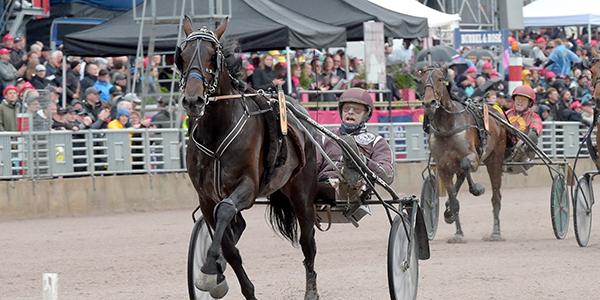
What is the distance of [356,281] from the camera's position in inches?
427

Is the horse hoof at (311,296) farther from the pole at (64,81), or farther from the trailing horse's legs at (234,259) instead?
the pole at (64,81)

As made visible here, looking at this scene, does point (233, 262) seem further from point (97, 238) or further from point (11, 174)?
point (11, 174)

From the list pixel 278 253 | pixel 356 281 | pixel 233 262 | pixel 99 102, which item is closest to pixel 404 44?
pixel 99 102

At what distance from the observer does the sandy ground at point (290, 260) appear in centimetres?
1034

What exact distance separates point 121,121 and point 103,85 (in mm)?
1615

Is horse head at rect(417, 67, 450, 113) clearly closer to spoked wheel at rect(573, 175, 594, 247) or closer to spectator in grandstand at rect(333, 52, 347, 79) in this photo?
spoked wheel at rect(573, 175, 594, 247)

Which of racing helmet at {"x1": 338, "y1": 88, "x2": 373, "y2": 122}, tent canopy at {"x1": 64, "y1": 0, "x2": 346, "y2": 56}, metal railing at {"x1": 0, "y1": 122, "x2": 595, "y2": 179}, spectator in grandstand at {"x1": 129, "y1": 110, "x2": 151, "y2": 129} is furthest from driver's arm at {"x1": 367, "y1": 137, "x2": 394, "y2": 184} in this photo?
tent canopy at {"x1": 64, "y1": 0, "x2": 346, "y2": 56}

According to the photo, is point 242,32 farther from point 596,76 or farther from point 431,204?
point 596,76

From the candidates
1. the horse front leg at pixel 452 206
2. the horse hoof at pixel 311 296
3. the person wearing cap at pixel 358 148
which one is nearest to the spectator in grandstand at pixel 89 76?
the horse front leg at pixel 452 206

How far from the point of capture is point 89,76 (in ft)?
65.7

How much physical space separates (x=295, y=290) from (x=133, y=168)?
25.6 ft

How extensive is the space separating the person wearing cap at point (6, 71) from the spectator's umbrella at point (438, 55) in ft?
23.3

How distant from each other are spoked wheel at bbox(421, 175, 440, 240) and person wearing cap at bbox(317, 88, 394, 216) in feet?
15.9

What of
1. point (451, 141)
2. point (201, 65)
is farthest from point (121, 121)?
point (201, 65)
